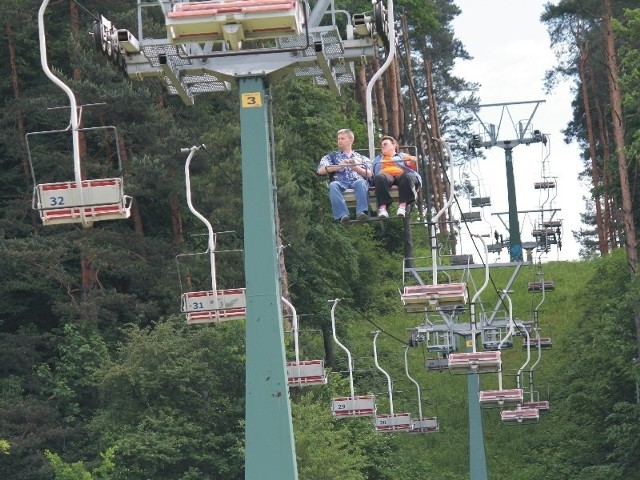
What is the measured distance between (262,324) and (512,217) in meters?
31.7

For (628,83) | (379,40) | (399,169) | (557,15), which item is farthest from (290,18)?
(557,15)

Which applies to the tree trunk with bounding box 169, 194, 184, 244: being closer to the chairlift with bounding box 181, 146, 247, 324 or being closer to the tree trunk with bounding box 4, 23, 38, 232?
the tree trunk with bounding box 4, 23, 38, 232

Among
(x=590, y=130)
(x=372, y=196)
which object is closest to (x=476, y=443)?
(x=372, y=196)

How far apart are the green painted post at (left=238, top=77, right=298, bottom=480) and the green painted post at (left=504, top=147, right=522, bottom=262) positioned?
28304 millimetres

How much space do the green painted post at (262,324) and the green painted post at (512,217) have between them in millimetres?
28304

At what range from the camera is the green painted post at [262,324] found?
13656 millimetres

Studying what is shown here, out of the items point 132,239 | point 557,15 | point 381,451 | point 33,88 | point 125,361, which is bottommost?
point 381,451

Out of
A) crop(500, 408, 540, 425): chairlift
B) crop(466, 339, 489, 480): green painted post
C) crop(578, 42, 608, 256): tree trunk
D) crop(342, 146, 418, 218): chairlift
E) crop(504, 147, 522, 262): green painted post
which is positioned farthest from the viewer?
crop(578, 42, 608, 256): tree trunk

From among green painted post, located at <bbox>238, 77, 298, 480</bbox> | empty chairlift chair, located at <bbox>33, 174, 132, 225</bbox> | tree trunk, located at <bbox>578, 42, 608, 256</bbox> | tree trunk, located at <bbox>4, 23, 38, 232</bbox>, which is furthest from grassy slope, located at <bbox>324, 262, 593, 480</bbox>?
empty chairlift chair, located at <bbox>33, 174, 132, 225</bbox>

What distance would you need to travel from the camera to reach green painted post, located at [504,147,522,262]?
144 feet

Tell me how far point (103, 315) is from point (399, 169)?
83.2 ft

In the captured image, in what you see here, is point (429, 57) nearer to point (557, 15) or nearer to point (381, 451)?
A: point (557, 15)

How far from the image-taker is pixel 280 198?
1571 inches

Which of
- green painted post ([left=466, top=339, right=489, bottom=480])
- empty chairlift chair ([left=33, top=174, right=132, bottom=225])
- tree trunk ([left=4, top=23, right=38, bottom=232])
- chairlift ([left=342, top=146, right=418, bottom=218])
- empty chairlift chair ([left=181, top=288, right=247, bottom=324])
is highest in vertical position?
tree trunk ([left=4, top=23, right=38, bottom=232])
